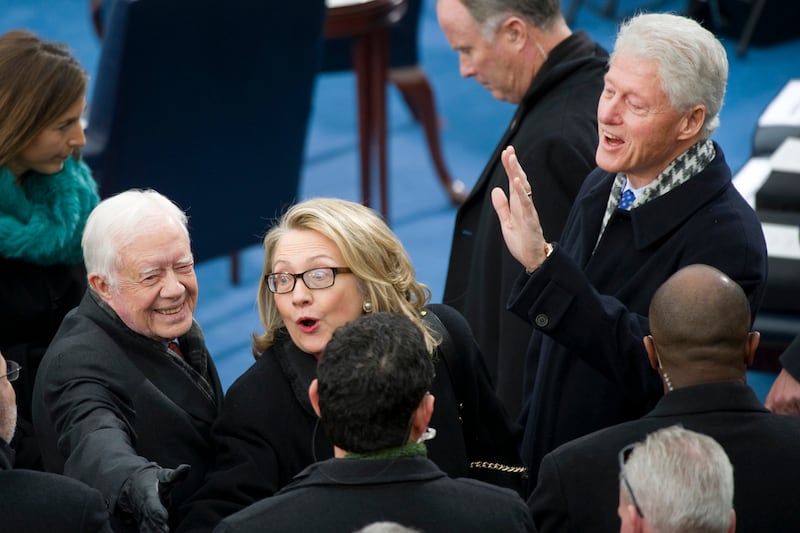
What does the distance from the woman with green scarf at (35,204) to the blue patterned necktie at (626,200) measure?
53.9 inches

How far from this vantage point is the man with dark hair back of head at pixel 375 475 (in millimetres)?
2023

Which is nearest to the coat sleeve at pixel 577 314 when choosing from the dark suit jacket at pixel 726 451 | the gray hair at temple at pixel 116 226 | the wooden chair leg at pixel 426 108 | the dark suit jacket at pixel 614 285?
the dark suit jacket at pixel 614 285

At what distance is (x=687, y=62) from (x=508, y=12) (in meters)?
0.77

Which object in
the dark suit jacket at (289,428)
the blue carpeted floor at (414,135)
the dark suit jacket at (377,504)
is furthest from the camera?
the blue carpeted floor at (414,135)

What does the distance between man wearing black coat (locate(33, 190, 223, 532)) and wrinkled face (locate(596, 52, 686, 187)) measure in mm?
939

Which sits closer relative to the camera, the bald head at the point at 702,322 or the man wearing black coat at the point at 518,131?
the bald head at the point at 702,322

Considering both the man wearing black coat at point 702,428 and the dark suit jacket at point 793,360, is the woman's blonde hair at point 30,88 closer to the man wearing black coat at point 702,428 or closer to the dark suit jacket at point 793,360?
the man wearing black coat at point 702,428

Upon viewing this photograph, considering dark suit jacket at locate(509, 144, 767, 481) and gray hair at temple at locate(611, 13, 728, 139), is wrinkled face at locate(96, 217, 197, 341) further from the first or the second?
gray hair at temple at locate(611, 13, 728, 139)

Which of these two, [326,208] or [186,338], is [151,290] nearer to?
[186,338]

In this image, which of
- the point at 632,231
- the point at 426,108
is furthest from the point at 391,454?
the point at 426,108

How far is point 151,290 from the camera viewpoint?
275cm

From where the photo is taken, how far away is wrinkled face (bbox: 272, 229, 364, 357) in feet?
8.62

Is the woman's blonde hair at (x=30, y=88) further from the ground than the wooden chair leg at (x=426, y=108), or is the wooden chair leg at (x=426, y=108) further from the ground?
the woman's blonde hair at (x=30, y=88)

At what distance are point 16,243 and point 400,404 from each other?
1.47 m
